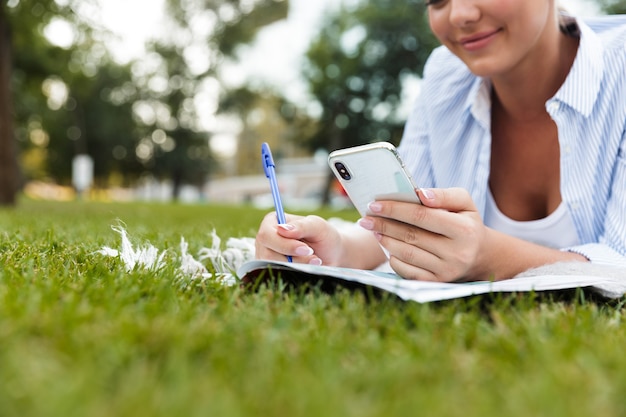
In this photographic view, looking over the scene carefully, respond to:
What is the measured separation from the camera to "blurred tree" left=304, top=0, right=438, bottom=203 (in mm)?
18875

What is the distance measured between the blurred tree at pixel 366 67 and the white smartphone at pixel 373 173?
17819 mm

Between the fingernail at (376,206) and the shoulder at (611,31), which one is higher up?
the shoulder at (611,31)

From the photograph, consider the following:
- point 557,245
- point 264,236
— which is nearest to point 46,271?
point 264,236

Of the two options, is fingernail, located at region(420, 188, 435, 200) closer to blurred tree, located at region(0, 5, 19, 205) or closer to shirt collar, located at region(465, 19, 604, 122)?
shirt collar, located at region(465, 19, 604, 122)

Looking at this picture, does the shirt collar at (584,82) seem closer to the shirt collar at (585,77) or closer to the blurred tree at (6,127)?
the shirt collar at (585,77)

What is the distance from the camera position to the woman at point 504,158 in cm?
145

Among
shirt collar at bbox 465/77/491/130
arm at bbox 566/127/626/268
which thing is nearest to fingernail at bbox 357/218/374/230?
arm at bbox 566/127/626/268

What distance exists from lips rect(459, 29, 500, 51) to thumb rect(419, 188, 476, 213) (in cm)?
72

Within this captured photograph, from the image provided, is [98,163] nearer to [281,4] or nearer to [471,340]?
[281,4]

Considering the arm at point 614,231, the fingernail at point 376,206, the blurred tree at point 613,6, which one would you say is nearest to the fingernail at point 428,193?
the fingernail at point 376,206

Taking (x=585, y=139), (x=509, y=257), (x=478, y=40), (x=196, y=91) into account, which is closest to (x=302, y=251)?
(x=509, y=257)

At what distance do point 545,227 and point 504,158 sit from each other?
36 centimetres

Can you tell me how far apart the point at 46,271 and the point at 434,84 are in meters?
1.66

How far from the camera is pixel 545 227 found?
208 centimetres
